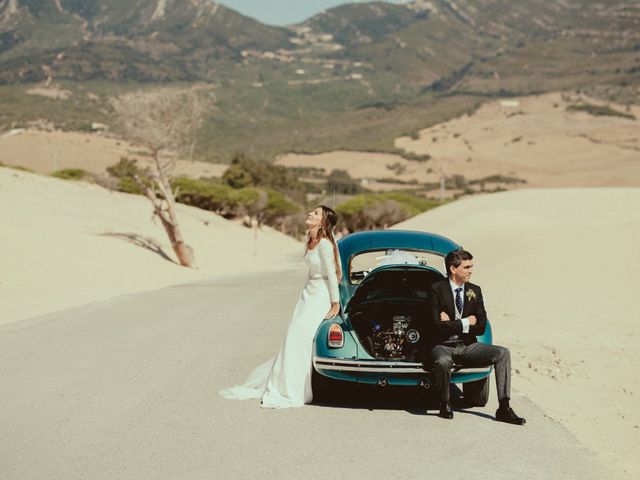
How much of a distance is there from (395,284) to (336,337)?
1.21 m

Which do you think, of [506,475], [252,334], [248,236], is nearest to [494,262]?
[252,334]

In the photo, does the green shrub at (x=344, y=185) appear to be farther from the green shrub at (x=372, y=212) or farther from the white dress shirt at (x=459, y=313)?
the white dress shirt at (x=459, y=313)

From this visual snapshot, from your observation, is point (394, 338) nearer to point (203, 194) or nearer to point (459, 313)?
point (459, 313)

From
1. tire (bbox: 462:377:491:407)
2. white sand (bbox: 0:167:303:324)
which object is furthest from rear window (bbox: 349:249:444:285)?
white sand (bbox: 0:167:303:324)

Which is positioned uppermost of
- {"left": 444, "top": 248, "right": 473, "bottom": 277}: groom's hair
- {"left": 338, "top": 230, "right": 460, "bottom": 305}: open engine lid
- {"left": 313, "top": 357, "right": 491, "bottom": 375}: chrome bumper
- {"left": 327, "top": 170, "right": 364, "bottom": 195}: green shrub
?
{"left": 444, "top": 248, "right": 473, "bottom": 277}: groom's hair

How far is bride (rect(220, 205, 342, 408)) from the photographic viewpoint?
9242mm

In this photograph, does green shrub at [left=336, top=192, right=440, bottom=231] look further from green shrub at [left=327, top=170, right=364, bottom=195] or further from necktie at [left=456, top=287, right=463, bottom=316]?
necktie at [left=456, top=287, right=463, bottom=316]

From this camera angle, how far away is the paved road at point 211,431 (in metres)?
6.79

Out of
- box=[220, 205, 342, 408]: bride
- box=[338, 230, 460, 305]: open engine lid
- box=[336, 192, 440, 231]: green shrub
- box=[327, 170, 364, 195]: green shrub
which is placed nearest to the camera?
box=[220, 205, 342, 408]: bride

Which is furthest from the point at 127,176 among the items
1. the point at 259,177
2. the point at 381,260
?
the point at 381,260

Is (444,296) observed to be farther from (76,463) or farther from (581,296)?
(581,296)

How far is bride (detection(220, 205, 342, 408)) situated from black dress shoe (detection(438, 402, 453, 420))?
4.54ft

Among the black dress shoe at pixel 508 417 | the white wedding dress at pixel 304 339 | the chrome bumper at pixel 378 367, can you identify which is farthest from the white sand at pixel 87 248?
the black dress shoe at pixel 508 417

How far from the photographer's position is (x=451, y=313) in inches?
345
